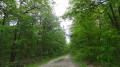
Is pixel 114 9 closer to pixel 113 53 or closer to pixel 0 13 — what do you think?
pixel 113 53

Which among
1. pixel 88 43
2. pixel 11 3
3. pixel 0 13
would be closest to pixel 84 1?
pixel 88 43

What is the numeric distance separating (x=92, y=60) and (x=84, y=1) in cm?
764

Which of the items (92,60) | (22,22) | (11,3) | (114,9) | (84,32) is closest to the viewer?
(114,9)

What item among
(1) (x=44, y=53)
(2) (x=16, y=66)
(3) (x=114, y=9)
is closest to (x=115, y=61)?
(3) (x=114, y=9)

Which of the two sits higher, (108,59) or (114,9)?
(114,9)

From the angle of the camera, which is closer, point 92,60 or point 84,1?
point 84,1

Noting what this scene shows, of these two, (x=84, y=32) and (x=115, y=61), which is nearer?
(x=115, y=61)

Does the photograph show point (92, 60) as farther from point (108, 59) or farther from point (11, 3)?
point (11, 3)

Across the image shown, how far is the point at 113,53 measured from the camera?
443 centimetres

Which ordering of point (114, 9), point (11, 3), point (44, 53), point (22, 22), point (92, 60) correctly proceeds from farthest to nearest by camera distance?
point (44, 53) < point (22, 22) < point (92, 60) < point (11, 3) < point (114, 9)

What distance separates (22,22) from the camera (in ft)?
33.8

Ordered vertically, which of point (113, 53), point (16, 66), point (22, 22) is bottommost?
point (16, 66)

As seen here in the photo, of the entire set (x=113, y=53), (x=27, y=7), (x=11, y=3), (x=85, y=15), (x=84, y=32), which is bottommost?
(x=113, y=53)

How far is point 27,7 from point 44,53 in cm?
1669
